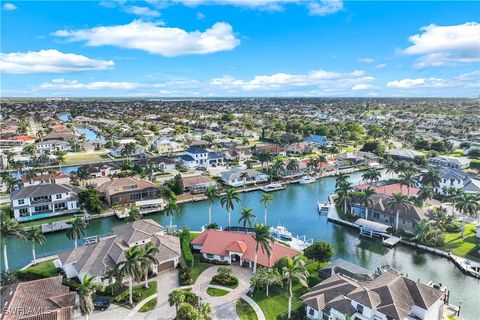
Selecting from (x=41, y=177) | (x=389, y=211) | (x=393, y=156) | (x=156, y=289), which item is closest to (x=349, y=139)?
(x=393, y=156)

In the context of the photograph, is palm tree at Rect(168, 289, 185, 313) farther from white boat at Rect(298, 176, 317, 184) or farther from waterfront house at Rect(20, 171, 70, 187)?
white boat at Rect(298, 176, 317, 184)

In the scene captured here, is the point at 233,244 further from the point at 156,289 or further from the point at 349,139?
the point at 349,139

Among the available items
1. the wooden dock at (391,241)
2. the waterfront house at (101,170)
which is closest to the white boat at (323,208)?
the wooden dock at (391,241)

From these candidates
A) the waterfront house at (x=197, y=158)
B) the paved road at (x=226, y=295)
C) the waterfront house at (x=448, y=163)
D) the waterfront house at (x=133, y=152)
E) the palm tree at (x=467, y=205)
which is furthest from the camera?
the waterfront house at (x=133, y=152)

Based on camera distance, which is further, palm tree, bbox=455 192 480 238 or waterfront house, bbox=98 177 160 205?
waterfront house, bbox=98 177 160 205

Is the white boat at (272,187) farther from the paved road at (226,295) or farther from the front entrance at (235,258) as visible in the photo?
the paved road at (226,295)

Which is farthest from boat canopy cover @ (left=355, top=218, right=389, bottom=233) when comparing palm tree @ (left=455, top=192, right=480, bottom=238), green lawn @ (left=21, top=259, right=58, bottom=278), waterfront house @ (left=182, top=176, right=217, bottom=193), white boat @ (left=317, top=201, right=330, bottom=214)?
green lawn @ (left=21, top=259, right=58, bottom=278)
